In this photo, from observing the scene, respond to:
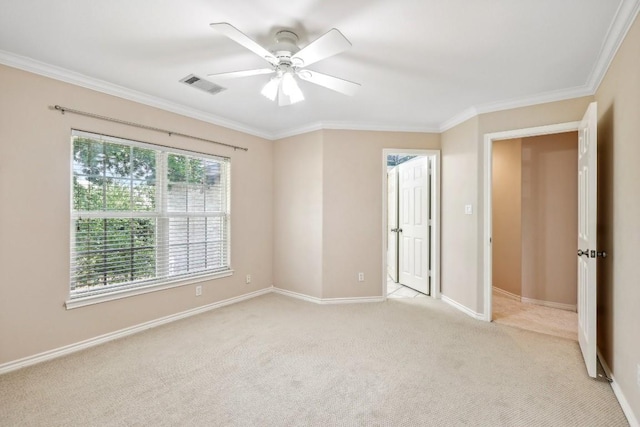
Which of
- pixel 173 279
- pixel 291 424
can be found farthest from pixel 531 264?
pixel 173 279

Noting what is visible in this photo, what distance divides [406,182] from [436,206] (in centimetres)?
84

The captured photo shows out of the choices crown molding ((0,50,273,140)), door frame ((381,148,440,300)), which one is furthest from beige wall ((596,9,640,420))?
crown molding ((0,50,273,140))

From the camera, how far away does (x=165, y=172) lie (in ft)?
10.8

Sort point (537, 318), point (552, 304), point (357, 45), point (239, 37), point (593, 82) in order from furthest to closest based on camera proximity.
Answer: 1. point (552, 304)
2. point (537, 318)
3. point (593, 82)
4. point (357, 45)
5. point (239, 37)

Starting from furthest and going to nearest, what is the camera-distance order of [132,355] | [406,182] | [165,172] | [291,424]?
[406,182] < [165,172] < [132,355] < [291,424]

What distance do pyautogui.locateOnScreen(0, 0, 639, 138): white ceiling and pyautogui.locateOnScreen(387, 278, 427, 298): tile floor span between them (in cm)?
259

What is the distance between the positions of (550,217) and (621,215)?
2.14 metres

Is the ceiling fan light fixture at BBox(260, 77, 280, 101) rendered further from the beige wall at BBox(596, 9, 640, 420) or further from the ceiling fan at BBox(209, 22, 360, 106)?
the beige wall at BBox(596, 9, 640, 420)

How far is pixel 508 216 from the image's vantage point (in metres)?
4.24

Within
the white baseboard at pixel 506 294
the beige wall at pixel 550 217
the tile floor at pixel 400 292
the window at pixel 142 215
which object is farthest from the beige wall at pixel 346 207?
the white baseboard at pixel 506 294

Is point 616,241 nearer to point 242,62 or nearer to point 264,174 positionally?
point 242,62

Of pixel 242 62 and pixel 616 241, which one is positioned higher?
pixel 242 62

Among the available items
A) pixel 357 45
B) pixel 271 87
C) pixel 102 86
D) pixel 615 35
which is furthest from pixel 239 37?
pixel 615 35

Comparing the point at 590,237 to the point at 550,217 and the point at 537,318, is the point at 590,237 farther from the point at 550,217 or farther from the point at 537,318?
the point at 550,217
